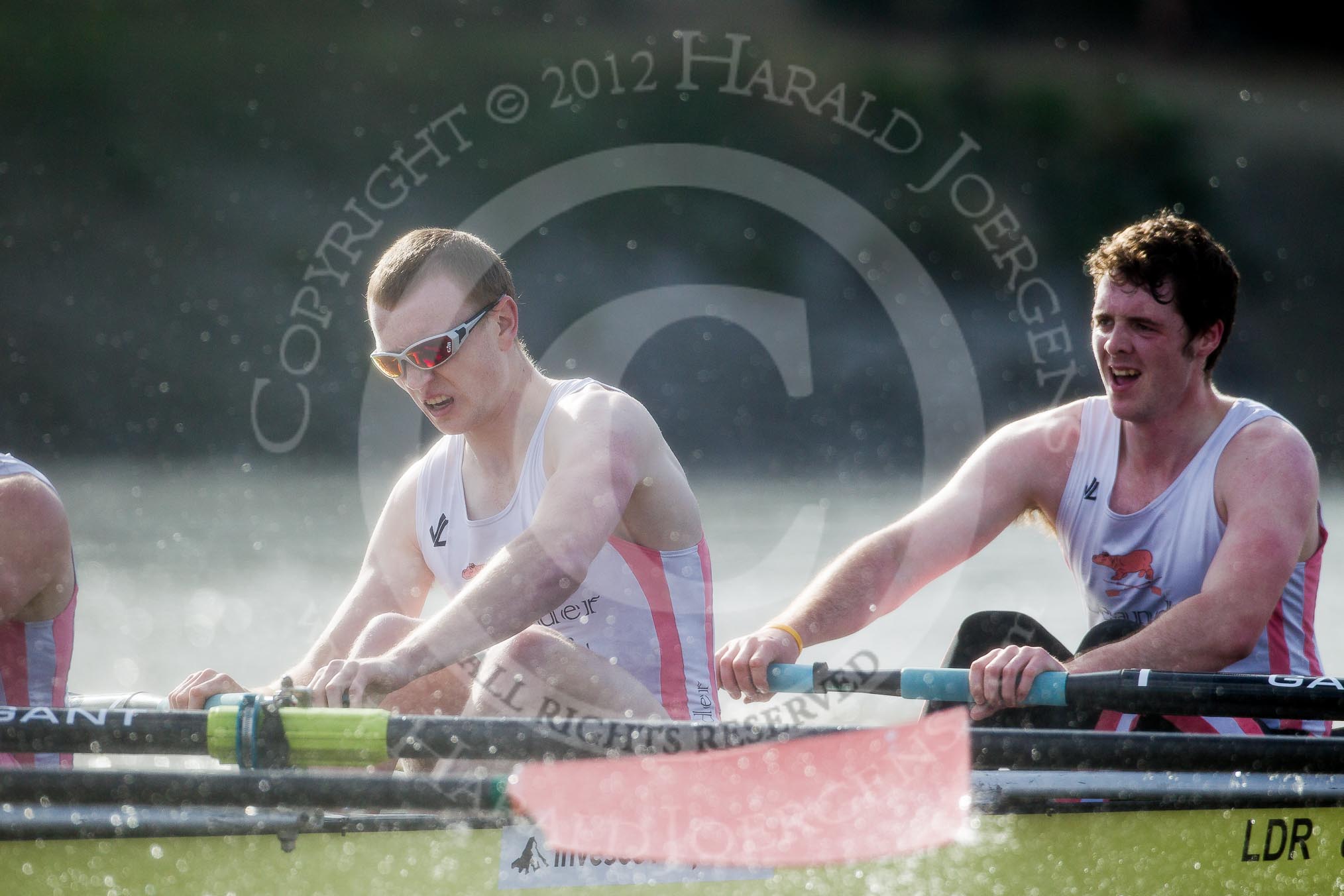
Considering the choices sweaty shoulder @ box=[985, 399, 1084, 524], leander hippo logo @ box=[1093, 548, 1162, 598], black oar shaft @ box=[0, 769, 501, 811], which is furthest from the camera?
sweaty shoulder @ box=[985, 399, 1084, 524]

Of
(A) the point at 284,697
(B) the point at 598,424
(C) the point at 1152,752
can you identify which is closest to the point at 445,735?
(A) the point at 284,697

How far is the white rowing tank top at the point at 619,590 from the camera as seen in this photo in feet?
9.12

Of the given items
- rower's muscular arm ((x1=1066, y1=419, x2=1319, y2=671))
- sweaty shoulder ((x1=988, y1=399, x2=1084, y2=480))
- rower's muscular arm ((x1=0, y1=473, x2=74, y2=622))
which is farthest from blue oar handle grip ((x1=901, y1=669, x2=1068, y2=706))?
rower's muscular arm ((x1=0, y1=473, x2=74, y2=622))

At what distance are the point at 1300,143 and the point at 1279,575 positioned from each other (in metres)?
23.0

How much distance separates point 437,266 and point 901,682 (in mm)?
1267

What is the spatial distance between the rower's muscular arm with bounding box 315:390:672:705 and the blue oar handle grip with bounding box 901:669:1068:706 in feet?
2.19

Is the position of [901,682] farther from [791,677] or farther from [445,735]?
[445,735]

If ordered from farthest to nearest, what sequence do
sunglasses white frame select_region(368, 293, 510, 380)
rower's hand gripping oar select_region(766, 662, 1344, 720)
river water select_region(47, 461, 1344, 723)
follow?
1. river water select_region(47, 461, 1344, 723)
2. sunglasses white frame select_region(368, 293, 510, 380)
3. rower's hand gripping oar select_region(766, 662, 1344, 720)

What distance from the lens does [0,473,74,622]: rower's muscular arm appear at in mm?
2617

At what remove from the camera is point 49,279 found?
18.1 m

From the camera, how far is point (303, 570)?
10.5 m

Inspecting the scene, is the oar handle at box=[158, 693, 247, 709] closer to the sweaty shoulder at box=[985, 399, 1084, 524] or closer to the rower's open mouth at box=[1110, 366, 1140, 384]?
the sweaty shoulder at box=[985, 399, 1084, 524]

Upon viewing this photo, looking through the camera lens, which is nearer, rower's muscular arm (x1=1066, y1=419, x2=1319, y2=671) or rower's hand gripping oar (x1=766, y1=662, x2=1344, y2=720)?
rower's hand gripping oar (x1=766, y1=662, x2=1344, y2=720)

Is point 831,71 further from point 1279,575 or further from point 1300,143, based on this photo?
point 1279,575
